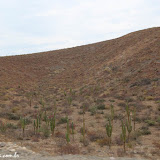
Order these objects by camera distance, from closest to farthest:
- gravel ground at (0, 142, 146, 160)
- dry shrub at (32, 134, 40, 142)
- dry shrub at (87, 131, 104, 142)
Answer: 1. gravel ground at (0, 142, 146, 160)
2. dry shrub at (32, 134, 40, 142)
3. dry shrub at (87, 131, 104, 142)

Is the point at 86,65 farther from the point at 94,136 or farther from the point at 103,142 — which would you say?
the point at 103,142

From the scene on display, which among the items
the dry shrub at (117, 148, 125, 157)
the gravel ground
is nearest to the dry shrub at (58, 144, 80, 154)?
the gravel ground

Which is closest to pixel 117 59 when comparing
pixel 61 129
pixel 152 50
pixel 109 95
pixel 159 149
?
pixel 152 50

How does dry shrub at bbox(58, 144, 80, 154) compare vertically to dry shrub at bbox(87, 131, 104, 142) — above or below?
above

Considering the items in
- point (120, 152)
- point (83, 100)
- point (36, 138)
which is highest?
point (83, 100)

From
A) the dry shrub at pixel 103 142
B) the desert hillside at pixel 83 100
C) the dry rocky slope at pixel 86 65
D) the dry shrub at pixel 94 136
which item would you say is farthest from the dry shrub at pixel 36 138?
the dry rocky slope at pixel 86 65

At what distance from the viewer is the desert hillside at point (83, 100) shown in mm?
7328

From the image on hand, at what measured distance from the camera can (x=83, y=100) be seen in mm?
18156

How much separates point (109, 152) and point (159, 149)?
1.94m

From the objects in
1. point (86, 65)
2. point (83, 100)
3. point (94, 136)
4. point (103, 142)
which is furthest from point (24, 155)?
point (86, 65)

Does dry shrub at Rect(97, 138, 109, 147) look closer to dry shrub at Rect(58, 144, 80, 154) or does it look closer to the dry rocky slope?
dry shrub at Rect(58, 144, 80, 154)

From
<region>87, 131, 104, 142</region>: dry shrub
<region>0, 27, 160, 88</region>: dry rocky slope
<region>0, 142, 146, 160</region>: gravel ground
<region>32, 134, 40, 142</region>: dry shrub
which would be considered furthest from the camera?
<region>0, 27, 160, 88</region>: dry rocky slope

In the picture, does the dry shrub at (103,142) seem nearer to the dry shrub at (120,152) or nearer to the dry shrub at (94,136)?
the dry shrub at (94,136)

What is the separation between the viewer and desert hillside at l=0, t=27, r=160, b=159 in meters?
7.33
